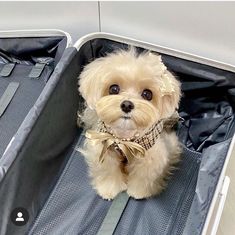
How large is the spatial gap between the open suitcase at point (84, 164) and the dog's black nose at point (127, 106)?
276mm

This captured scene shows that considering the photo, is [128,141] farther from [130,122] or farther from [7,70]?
[7,70]

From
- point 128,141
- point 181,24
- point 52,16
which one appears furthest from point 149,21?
point 128,141

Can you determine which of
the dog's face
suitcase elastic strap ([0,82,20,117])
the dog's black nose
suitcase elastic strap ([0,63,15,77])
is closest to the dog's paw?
the dog's face

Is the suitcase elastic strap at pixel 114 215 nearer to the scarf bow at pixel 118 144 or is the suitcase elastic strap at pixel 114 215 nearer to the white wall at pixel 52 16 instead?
the scarf bow at pixel 118 144

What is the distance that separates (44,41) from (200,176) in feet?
2.34

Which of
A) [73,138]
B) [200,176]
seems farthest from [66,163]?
[200,176]

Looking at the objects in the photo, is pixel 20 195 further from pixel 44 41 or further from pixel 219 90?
pixel 219 90

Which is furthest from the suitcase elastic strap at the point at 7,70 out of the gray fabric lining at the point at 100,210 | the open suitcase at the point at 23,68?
the gray fabric lining at the point at 100,210

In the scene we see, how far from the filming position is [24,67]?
168 cm

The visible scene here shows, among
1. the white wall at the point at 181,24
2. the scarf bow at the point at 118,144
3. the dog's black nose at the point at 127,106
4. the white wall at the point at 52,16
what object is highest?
the white wall at the point at 181,24

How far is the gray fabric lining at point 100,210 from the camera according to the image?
131cm

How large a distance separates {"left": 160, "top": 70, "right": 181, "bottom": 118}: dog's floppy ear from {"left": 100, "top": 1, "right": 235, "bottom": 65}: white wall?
319 millimetres

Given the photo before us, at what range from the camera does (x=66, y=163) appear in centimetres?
148

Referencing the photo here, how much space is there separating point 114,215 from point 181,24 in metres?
0.60
